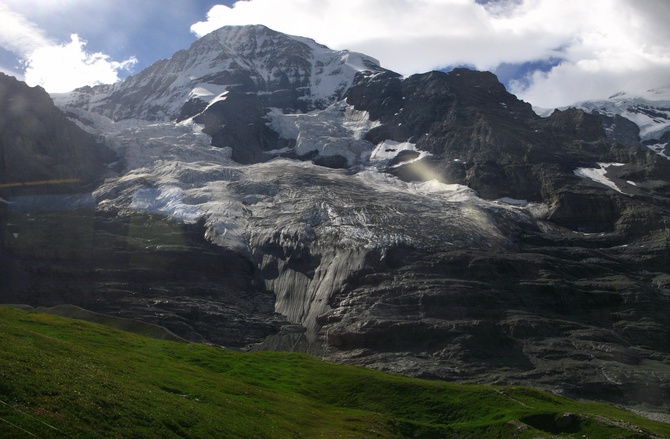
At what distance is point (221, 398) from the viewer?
49.8 metres

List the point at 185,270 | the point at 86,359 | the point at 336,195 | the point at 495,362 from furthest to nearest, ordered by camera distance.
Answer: the point at 336,195 → the point at 185,270 → the point at 495,362 → the point at 86,359

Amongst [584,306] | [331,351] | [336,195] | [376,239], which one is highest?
[336,195]

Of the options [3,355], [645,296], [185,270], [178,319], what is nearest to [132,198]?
[185,270]

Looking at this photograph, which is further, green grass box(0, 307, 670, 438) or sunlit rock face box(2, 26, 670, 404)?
sunlit rock face box(2, 26, 670, 404)

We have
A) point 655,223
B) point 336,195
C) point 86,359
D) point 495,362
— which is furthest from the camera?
point 336,195

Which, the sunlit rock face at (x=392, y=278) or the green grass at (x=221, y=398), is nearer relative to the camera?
the green grass at (x=221, y=398)

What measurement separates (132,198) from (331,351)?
93.5m

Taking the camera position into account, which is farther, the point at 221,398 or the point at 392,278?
the point at 392,278

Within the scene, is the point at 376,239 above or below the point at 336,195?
below

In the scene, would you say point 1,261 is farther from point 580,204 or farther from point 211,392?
point 580,204

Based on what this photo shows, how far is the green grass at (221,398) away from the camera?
31875 millimetres

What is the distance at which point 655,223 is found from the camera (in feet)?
592

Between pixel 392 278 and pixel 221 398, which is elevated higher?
pixel 392 278

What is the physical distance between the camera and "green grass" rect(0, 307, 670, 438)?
31875mm
